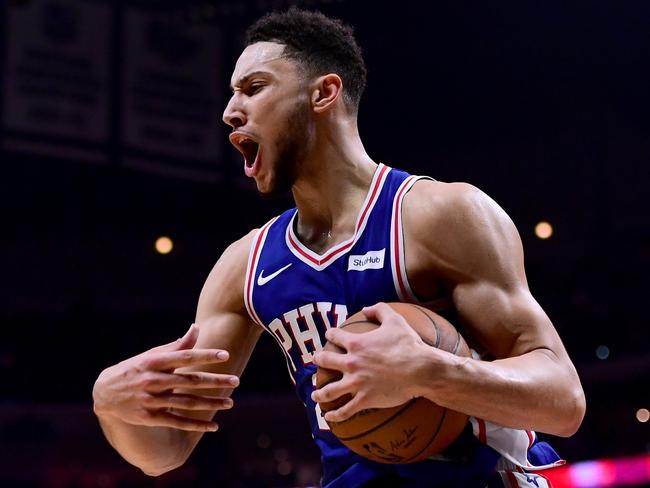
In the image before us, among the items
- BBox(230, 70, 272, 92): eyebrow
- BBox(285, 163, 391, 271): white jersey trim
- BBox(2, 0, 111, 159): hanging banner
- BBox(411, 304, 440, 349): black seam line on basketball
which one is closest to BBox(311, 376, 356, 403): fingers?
BBox(411, 304, 440, 349): black seam line on basketball

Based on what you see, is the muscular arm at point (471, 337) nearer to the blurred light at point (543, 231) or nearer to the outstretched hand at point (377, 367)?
the outstretched hand at point (377, 367)

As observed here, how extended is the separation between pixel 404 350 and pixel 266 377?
11.3 meters

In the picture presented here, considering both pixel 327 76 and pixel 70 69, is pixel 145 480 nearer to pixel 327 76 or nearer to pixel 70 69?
pixel 70 69

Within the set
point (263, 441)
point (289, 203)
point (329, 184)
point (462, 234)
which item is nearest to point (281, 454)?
point (263, 441)

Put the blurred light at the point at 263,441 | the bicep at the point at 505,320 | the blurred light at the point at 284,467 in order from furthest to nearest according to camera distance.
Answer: the blurred light at the point at 284,467, the blurred light at the point at 263,441, the bicep at the point at 505,320

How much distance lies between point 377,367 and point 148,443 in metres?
1.04

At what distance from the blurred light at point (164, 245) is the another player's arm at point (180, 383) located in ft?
36.3

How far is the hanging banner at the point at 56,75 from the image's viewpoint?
8.07 m

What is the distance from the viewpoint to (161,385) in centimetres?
232

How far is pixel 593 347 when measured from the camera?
39.0ft

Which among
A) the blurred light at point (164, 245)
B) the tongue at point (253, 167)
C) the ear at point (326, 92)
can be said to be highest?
the ear at point (326, 92)

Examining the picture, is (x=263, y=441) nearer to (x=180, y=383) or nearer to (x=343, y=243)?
(x=343, y=243)

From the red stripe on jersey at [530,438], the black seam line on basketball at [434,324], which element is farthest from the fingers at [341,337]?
the red stripe on jersey at [530,438]

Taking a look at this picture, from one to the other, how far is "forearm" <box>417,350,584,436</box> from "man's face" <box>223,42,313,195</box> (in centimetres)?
96
